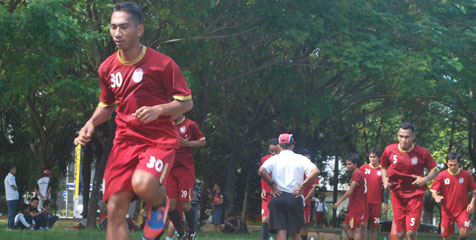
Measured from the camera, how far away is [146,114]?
→ 20.7 feet

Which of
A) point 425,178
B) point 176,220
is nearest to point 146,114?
point 176,220

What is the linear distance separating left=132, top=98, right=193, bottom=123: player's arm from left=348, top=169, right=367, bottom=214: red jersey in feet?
30.3

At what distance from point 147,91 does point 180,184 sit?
18.2 ft

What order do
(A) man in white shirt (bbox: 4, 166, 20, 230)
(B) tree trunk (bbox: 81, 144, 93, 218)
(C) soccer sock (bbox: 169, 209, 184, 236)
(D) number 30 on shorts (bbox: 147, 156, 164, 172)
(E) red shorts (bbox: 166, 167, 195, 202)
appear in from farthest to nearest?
(B) tree trunk (bbox: 81, 144, 93, 218)
(A) man in white shirt (bbox: 4, 166, 20, 230)
(E) red shorts (bbox: 166, 167, 195, 202)
(C) soccer sock (bbox: 169, 209, 184, 236)
(D) number 30 on shorts (bbox: 147, 156, 164, 172)

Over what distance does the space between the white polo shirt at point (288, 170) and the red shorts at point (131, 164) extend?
430cm

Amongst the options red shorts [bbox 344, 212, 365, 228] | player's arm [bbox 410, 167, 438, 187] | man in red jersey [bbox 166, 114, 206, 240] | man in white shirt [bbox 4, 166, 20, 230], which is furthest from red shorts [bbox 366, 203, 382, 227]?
man in white shirt [bbox 4, 166, 20, 230]

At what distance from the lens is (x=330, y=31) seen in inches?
920

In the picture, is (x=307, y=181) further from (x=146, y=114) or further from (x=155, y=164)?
(x=146, y=114)

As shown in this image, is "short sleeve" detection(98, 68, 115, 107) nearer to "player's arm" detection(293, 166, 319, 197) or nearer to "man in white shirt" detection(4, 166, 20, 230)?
"player's arm" detection(293, 166, 319, 197)

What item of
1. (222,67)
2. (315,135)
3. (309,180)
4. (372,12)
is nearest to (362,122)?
(315,135)

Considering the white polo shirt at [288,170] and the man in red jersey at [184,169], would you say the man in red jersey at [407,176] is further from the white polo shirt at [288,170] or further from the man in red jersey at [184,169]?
the man in red jersey at [184,169]

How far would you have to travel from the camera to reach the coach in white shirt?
10.6 m

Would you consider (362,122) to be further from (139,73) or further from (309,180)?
Answer: (139,73)

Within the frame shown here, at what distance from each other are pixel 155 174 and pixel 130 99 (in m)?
0.68
